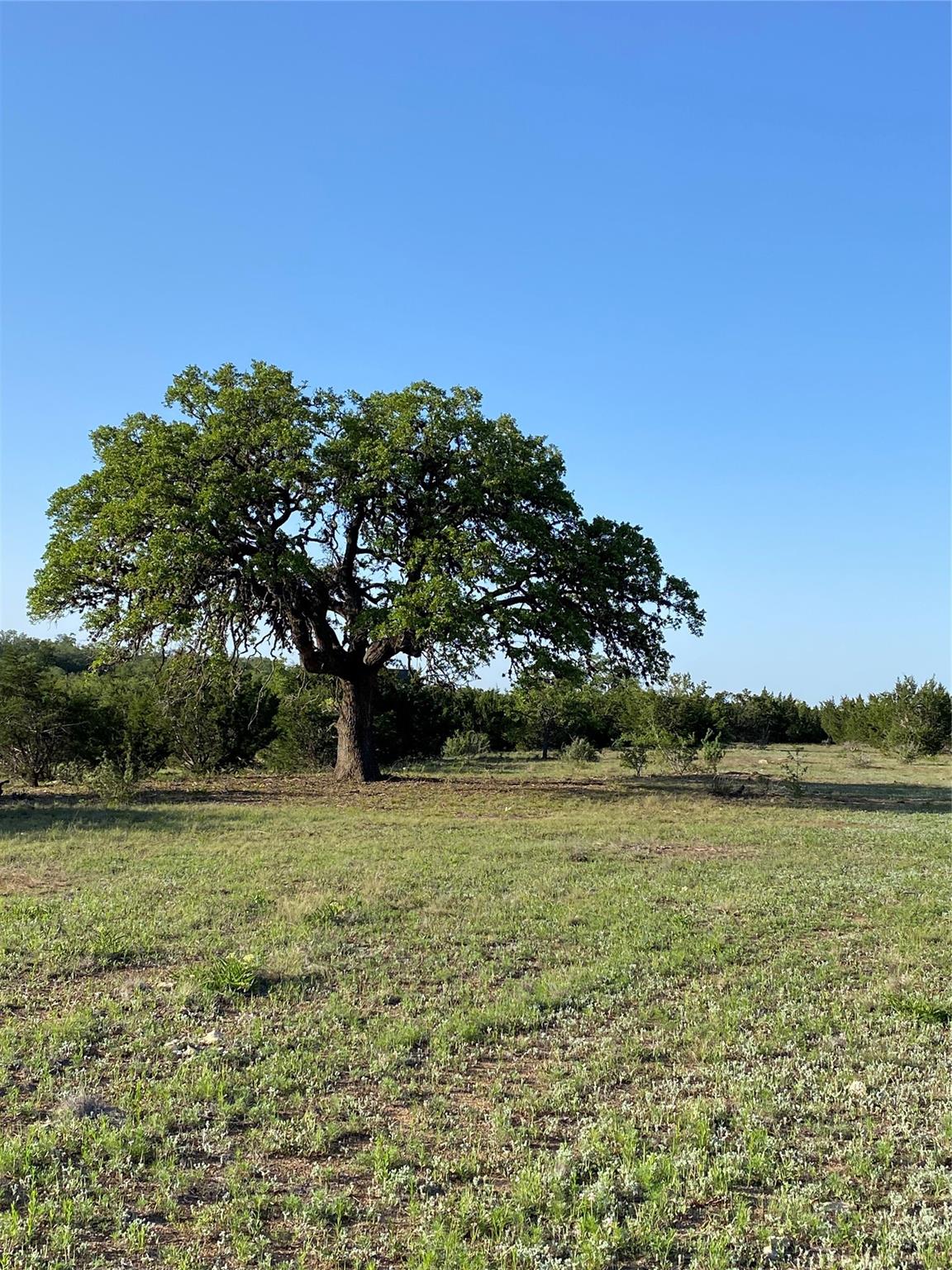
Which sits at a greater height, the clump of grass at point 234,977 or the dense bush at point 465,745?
the dense bush at point 465,745

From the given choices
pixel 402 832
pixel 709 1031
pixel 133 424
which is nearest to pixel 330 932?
pixel 709 1031

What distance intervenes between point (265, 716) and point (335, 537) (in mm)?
7510

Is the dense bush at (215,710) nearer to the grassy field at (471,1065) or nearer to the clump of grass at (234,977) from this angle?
the grassy field at (471,1065)

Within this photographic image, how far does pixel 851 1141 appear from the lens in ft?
12.7

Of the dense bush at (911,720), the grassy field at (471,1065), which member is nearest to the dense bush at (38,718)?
the grassy field at (471,1065)

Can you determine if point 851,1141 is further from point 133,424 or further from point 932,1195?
point 133,424

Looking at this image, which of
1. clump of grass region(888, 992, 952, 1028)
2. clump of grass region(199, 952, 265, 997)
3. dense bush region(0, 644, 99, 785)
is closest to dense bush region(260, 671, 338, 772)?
dense bush region(0, 644, 99, 785)

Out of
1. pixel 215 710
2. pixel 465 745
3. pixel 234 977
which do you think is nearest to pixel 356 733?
pixel 215 710

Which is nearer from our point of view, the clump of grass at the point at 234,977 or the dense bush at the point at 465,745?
the clump of grass at the point at 234,977

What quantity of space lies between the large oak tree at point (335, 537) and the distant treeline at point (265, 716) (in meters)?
1.49

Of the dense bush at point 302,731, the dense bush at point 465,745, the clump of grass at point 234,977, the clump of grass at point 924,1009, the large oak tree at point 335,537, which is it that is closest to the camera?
the clump of grass at point 924,1009

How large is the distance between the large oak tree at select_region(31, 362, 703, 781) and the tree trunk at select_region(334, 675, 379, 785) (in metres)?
0.90

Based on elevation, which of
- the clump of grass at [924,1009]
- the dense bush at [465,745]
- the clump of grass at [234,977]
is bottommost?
the clump of grass at [924,1009]

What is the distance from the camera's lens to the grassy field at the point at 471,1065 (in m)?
3.26
